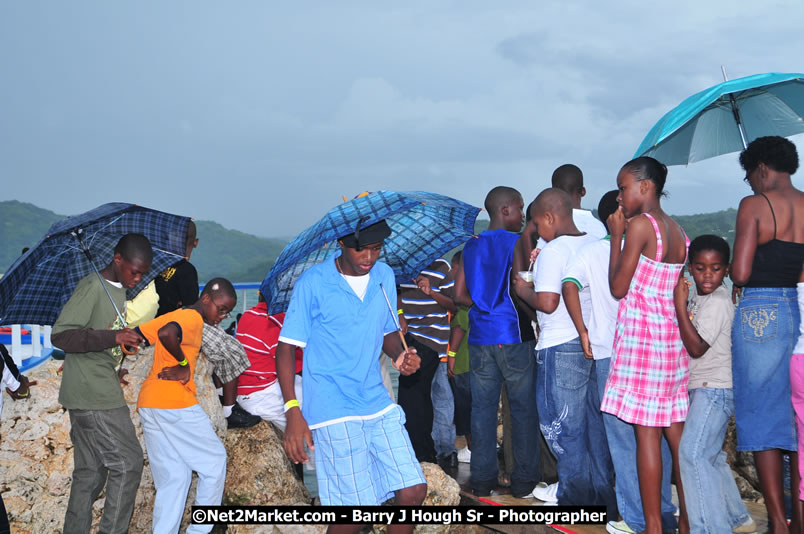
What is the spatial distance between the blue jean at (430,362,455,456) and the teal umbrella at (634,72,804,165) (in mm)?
2677

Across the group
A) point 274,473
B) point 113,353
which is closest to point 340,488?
point 113,353

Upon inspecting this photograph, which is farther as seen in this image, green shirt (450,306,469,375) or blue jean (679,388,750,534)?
green shirt (450,306,469,375)

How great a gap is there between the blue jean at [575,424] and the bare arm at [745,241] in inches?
42.3

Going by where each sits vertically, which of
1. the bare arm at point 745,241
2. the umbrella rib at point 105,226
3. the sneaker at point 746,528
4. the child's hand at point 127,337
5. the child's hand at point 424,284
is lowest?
the sneaker at point 746,528

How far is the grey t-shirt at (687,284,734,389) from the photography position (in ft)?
12.7

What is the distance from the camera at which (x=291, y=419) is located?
10.8ft

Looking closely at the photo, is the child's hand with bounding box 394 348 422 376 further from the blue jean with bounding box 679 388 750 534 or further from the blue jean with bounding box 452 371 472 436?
the blue jean with bounding box 452 371 472 436

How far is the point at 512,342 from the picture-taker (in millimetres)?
4820

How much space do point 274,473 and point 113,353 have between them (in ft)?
5.64

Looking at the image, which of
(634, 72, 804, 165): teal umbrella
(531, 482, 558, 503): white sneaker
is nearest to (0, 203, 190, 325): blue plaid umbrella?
(531, 482, 558, 503): white sneaker

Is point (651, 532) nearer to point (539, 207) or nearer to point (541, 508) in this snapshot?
point (541, 508)

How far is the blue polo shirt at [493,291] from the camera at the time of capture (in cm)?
484

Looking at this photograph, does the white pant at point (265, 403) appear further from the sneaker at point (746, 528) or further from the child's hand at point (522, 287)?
the sneaker at point (746, 528)

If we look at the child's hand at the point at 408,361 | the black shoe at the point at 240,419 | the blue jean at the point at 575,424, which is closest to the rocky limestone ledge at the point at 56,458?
the black shoe at the point at 240,419
